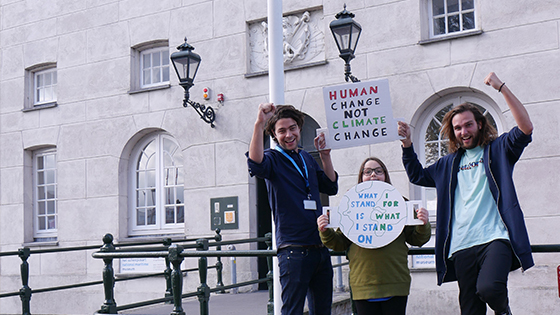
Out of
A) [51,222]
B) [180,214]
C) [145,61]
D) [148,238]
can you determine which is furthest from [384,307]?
[51,222]

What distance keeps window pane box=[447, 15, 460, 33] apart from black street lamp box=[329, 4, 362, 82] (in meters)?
1.56

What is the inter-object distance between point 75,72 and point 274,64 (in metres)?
8.80

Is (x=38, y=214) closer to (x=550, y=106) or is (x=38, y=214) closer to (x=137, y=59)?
(x=137, y=59)

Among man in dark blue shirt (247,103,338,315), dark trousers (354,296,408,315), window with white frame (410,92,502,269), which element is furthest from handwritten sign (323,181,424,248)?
→ window with white frame (410,92,502,269)

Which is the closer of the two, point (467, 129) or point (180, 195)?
point (467, 129)

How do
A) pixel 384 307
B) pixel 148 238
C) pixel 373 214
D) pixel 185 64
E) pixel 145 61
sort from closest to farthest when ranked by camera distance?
pixel 384 307 < pixel 373 214 < pixel 185 64 < pixel 148 238 < pixel 145 61

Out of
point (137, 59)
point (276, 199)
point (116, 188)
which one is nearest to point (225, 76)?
point (137, 59)

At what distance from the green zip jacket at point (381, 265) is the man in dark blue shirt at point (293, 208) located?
158 mm

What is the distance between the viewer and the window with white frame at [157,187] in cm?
1218

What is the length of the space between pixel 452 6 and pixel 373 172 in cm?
671

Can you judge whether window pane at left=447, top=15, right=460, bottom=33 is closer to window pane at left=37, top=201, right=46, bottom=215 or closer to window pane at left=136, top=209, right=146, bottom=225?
window pane at left=136, top=209, right=146, bottom=225

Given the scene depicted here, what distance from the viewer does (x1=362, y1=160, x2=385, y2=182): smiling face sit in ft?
13.1

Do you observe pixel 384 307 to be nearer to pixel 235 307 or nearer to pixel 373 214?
pixel 373 214

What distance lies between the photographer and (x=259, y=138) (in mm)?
3908
